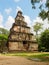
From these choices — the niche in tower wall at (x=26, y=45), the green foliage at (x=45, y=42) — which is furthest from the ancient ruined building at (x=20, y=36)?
the green foliage at (x=45, y=42)

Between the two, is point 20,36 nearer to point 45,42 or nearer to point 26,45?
point 26,45

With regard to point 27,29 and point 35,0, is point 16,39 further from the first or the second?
point 35,0

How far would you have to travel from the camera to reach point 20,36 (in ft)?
175

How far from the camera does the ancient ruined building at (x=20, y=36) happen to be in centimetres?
5169

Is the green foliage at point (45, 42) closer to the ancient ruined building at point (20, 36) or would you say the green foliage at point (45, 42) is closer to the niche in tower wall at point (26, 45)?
the ancient ruined building at point (20, 36)

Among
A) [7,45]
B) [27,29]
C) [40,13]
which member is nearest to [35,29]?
[27,29]

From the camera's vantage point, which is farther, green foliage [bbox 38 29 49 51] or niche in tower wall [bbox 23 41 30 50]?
green foliage [bbox 38 29 49 51]

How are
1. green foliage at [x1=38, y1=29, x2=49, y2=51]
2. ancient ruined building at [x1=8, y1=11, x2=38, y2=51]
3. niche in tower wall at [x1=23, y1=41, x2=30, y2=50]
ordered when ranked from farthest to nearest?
1. green foliage at [x1=38, y1=29, x2=49, y2=51]
2. niche in tower wall at [x1=23, y1=41, x2=30, y2=50]
3. ancient ruined building at [x1=8, y1=11, x2=38, y2=51]

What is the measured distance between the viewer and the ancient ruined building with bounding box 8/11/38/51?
51.7 metres

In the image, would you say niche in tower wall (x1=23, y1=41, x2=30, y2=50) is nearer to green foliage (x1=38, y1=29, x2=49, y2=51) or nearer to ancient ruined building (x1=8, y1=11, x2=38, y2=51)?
ancient ruined building (x1=8, y1=11, x2=38, y2=51)

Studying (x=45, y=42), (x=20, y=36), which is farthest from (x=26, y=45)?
(x=45, y=42)

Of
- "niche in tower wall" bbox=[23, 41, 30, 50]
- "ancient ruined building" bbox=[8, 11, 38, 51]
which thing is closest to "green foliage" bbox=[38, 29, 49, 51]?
"ancient ruined building" bbox=[8, 11, 38, 51]

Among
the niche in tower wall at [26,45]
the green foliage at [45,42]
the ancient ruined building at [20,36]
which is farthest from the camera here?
the green foliage at [45,42]

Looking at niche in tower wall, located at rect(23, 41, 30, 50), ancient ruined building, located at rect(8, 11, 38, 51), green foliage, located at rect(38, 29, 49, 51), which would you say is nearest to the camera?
ancient ruined building, located at rect(8, 11, 38, 51)
